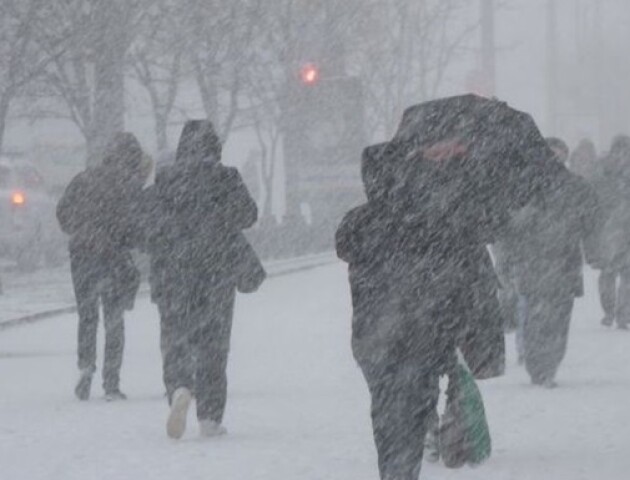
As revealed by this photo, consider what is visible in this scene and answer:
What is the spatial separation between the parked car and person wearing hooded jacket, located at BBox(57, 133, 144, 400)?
1477 centimetres

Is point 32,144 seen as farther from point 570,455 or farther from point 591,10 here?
point 591,10

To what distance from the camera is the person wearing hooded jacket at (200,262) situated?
9.81m

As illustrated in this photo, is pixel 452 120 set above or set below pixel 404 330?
above

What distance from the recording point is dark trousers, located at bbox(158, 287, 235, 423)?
9797 mm

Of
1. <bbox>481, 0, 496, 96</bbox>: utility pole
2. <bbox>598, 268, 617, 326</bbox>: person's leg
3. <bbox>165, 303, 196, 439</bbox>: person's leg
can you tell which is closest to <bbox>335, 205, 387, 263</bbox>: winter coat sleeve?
<bbox>165, 303, 196, 439</bbox>: person's leg

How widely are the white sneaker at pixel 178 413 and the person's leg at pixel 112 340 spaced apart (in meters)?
2.01

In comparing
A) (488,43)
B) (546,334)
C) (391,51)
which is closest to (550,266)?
(546,334)

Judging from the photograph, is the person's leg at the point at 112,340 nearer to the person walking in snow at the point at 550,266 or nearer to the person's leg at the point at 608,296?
the person walking in snow at the point at 550,266

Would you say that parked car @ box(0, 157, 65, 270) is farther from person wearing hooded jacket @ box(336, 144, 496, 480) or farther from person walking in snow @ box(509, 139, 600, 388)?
person wearing hooded jacket @ box(336, 144, 496, 480)

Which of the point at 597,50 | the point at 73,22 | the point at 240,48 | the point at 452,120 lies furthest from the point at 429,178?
the point at 597,50

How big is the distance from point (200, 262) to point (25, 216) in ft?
56.4

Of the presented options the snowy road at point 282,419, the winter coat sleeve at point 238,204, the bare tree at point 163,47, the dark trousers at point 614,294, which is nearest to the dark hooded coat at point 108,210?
the snowy road at point 282,419

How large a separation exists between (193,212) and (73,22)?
14.9m

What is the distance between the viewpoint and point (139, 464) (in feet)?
29.6
